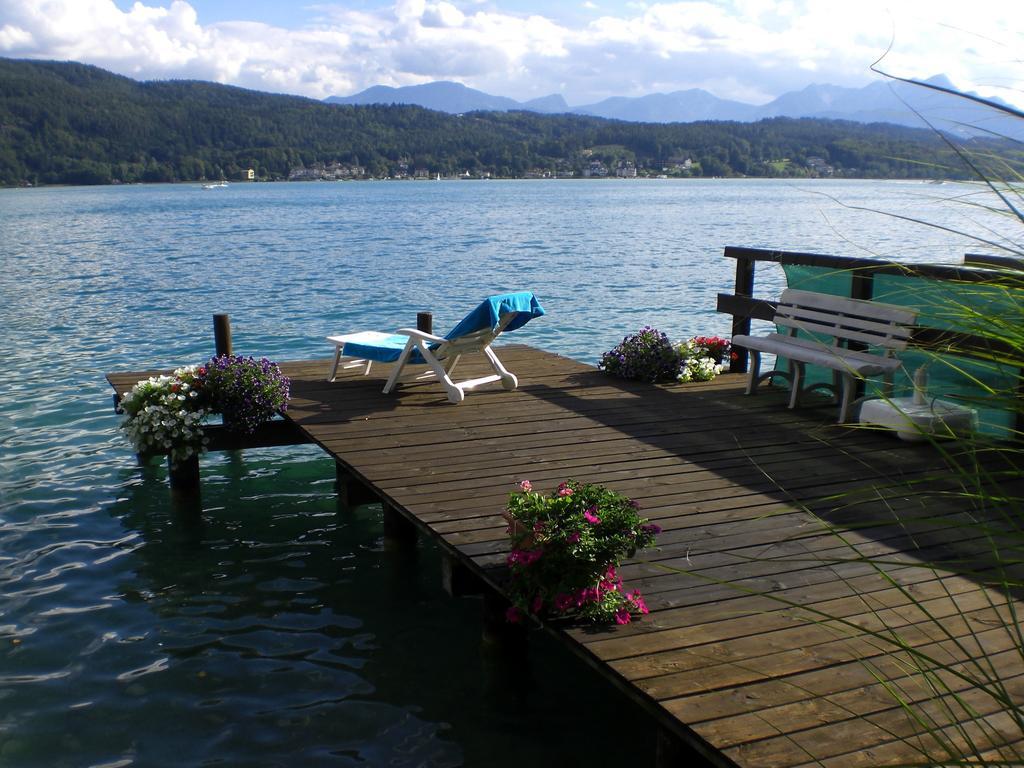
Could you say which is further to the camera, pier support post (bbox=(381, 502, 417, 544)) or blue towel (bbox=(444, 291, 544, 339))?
blue towel (bbox=(444, 291, 544, 339))

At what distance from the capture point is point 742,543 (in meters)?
4.22

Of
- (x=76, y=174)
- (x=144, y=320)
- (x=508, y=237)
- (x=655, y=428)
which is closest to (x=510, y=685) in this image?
(x=655, y=428)

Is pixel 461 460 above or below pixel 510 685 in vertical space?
above

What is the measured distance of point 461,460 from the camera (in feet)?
18.6

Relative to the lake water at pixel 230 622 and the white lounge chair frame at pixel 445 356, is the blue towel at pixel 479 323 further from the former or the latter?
the lake water at pixel 230 622

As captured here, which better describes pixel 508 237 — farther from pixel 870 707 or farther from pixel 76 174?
pixel 76 174

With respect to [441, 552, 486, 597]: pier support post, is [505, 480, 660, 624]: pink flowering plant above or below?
above

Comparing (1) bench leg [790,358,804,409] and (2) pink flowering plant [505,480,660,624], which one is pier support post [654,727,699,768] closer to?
(2) pink flowering plant [505,480,660,624]

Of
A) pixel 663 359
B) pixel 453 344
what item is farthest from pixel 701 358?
pixel 453 344

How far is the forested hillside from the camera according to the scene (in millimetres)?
102000

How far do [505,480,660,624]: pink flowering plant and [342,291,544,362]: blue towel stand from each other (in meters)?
3.12

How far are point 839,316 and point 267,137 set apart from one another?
386 ft

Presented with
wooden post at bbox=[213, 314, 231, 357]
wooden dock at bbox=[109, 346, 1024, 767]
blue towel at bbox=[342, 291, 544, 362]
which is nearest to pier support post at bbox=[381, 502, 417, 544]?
wooden dock at bbox=[109, 346, 1024, 767]

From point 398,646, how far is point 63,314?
675 inches
